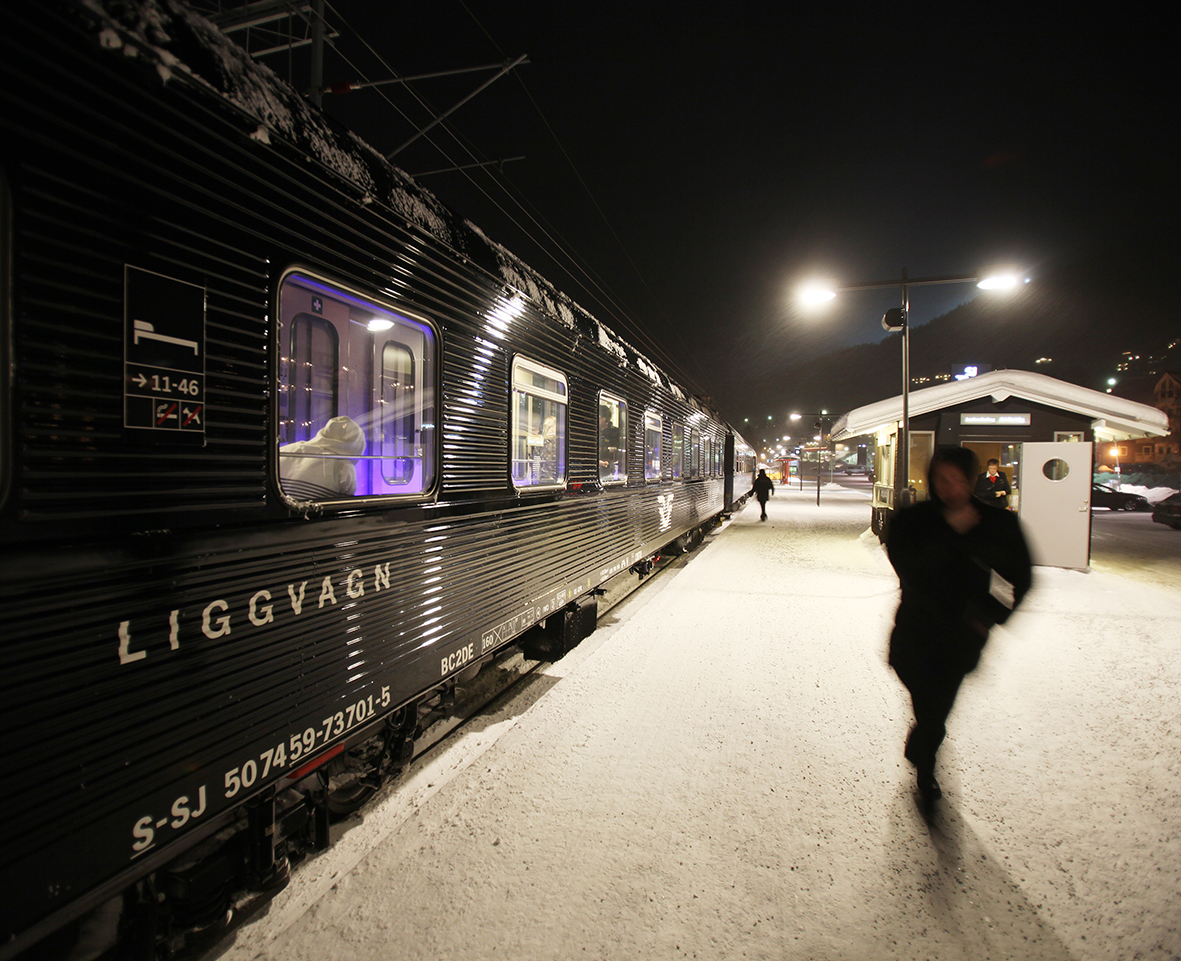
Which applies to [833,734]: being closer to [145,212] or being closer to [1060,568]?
[145,212]

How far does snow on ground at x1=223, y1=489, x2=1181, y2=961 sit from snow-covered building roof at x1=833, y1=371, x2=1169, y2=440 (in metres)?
6.99

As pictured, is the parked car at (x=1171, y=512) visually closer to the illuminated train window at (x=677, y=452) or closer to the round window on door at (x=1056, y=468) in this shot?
the round window on door at (x=1056, y=468)

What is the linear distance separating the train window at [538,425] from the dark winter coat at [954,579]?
8.16 feet

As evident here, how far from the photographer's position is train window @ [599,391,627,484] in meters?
5.73

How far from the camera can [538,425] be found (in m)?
4.46

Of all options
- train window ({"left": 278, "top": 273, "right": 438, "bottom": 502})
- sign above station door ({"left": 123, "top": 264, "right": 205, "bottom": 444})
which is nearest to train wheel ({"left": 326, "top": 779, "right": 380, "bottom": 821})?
train window ({"left": 278, "top": 273, "right": 438, "bottom": 502})

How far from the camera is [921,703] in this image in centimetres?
284

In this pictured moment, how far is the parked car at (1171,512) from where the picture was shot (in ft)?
51.7

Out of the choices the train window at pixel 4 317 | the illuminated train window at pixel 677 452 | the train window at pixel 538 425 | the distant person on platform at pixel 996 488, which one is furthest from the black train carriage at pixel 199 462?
the distant person on platform at pixel 996 488

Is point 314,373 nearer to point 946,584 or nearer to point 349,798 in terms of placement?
point 349,798

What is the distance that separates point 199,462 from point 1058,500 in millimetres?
11090

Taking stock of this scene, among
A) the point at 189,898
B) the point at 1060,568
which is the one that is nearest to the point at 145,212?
the point at 189,898

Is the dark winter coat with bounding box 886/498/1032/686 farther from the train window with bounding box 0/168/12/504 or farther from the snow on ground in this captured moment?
the train window with bounding box 0/168/12/504

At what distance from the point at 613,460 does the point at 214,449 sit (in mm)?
4458
